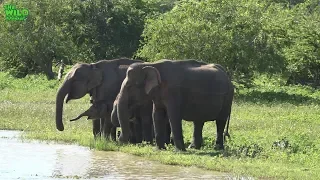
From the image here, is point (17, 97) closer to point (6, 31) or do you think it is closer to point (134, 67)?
point (6, 31)

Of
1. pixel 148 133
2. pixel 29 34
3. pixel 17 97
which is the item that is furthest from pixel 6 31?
pixel 148 133

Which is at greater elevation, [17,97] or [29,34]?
[29,34]

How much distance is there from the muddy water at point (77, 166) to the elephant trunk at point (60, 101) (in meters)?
0.69

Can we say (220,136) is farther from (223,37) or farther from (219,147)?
(223,37)

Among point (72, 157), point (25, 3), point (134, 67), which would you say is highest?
point (25, 3)

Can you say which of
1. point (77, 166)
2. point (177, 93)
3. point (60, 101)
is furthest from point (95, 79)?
point (77, 166)

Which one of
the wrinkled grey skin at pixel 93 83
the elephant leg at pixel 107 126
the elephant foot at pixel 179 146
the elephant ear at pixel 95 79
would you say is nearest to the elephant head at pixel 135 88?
the elephant foot at pixel 179 146

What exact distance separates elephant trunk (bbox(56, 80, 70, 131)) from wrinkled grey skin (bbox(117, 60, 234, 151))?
181 cm

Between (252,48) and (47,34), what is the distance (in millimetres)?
14648

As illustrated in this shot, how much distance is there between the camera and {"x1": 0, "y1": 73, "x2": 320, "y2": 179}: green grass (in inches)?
627

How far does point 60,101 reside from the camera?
20484 mm

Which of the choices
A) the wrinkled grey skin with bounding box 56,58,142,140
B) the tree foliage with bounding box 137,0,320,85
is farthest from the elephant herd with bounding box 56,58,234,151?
the tree foliage with bounding box 137,0,320,85

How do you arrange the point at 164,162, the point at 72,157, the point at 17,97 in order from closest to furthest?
1. the point at 164,162
2. the point at 72,157
3. the point at 17,97

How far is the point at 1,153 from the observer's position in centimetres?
1805
